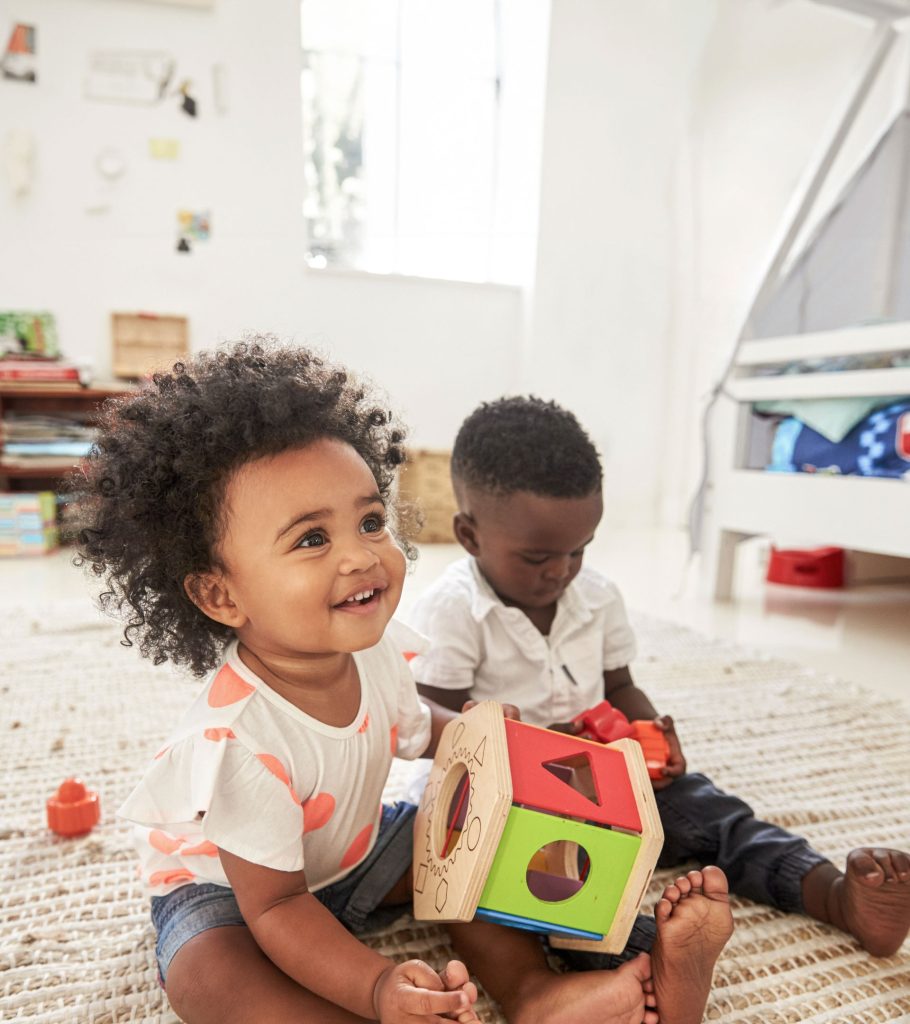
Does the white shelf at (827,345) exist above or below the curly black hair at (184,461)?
above

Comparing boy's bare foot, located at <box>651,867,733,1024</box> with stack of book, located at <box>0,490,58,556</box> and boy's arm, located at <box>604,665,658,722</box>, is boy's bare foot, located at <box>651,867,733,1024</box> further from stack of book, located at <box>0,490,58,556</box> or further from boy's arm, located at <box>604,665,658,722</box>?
stack of book, located at <box>0,490,58,556</box>

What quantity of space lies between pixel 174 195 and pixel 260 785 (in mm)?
2809

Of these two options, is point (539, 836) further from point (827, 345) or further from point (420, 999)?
point (827, 345)

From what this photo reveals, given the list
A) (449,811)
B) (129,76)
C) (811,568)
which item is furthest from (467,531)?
(129,76)

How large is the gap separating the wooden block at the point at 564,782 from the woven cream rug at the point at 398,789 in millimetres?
163

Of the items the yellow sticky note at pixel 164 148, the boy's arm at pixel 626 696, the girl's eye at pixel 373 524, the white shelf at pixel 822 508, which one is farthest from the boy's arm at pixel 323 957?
the yellow sticky note at pixel 164 148

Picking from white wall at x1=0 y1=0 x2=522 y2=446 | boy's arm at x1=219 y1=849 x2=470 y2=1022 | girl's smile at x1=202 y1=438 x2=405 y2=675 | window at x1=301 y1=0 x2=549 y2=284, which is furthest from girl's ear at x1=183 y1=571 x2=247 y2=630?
Answer: window at x1=301 y1=0 x2=549 y2=284

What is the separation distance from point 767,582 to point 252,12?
2596 mm

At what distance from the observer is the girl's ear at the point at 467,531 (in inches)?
34.4

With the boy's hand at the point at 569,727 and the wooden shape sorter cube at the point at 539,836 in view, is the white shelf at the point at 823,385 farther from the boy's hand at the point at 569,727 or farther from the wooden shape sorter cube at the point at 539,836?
the wooden shape sorter cube at the point at 539,836

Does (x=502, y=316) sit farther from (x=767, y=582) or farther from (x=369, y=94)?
(x=767, y=582)

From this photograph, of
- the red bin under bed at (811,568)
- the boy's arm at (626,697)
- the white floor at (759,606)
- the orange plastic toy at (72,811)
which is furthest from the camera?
the red bin under bed at (811,568)

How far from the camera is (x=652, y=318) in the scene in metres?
3.48

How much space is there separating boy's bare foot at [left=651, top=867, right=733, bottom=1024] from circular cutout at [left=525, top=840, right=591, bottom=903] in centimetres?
10
